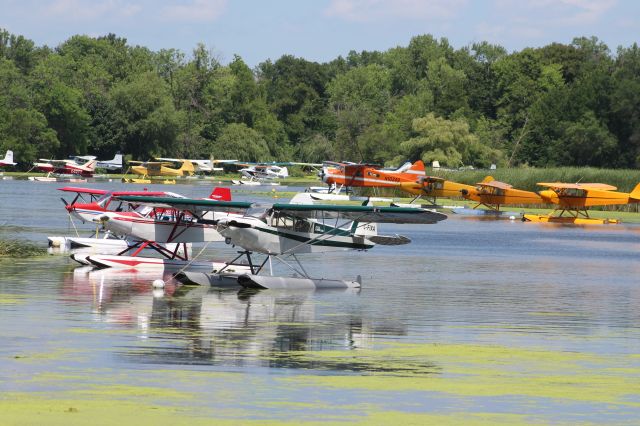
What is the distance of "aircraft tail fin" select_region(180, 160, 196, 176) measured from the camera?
10699cm

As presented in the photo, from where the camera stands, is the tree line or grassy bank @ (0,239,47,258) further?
the tree line

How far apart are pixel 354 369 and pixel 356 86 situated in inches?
5097

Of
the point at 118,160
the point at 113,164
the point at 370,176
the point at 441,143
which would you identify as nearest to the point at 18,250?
the point at 370,176

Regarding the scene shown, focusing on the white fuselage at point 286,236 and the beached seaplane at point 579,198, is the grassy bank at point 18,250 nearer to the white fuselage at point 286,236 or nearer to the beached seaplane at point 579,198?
the white fuselage at point 286,236

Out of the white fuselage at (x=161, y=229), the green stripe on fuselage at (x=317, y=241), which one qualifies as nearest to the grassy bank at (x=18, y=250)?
the white fuselage at (x=161, y=229)

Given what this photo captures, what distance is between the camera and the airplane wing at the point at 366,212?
62.5 feet

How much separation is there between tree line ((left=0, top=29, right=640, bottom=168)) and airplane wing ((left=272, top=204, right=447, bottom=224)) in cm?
6737

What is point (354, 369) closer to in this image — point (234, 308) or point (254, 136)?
point (234, 308)

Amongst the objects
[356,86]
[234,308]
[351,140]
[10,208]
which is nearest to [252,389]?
[234,308]

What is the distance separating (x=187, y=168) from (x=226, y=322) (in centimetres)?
9295

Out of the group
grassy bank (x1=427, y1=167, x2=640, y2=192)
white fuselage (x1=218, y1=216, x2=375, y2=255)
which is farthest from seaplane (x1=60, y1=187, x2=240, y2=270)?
grassy bank (x1=427, y1=167, x2=640, y2=192)

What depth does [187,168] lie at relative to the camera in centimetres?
10756

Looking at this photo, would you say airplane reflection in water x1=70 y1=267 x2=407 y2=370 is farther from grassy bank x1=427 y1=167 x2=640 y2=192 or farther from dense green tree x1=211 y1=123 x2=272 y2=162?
dense green tree x1=211 y1=123 x2=272 y2=162

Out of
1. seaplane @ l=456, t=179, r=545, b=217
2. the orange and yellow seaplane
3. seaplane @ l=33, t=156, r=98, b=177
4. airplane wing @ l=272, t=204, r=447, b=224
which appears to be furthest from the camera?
seaplane @ l=33, t=156, r=98, b=177
